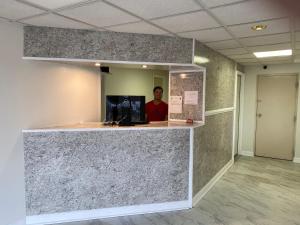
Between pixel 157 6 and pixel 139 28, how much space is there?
716 mm

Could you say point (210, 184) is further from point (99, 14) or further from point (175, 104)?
point (99, 14)

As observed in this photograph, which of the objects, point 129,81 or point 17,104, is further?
point 129,81

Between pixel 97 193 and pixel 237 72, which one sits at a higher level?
pixel 237 72

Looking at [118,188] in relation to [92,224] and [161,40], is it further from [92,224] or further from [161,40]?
[161,40]

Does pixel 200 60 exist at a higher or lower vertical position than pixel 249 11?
lower

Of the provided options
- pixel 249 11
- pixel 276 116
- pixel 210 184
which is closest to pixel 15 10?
pixel 249 11

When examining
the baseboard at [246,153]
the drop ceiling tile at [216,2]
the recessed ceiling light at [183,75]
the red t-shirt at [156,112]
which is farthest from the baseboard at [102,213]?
the baseboard at [246,153]

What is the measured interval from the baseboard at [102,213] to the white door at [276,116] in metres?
3.55

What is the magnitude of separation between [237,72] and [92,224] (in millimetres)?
4295

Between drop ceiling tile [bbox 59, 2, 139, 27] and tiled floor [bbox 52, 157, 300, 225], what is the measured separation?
2.26m

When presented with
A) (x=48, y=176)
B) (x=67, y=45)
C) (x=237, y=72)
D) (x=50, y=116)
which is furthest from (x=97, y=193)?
(x=237, y=72)

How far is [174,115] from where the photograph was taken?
150 inches

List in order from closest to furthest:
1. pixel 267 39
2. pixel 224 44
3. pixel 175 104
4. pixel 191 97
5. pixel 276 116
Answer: pixel 267 39, pixel 224 44, pixel 191 97, pixel 175 104, pixel 276 116

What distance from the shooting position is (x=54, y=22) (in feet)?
8.34
